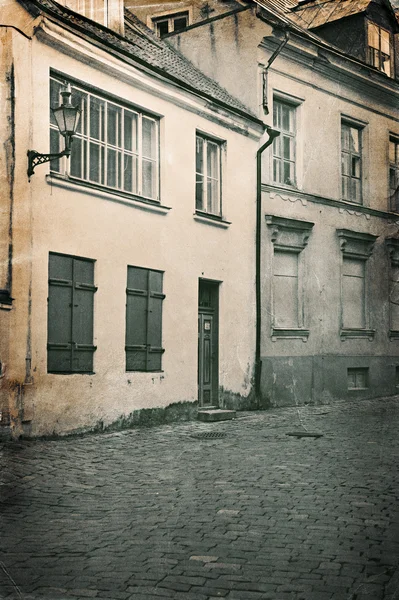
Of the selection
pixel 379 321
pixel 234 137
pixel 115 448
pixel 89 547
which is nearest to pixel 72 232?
pixel 115 448

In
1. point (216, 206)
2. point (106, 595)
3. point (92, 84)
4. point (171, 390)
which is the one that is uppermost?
point (92, 84)

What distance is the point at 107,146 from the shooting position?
12938 mm

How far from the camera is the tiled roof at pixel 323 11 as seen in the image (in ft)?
63.9

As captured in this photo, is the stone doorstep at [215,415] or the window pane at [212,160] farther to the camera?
the window pane at [212,160]

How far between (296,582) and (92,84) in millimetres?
9770

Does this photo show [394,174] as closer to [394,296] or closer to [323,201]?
[323,201]

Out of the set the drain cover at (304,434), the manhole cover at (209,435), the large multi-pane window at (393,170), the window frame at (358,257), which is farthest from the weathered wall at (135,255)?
the large multi-pane window at (393,170)

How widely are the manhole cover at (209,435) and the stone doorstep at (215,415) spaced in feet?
5.94

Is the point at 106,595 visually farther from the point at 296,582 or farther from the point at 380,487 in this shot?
the point at 380,487

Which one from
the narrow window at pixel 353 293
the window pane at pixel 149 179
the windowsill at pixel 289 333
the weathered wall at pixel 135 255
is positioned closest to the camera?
the weathered wall at pixel 135 255

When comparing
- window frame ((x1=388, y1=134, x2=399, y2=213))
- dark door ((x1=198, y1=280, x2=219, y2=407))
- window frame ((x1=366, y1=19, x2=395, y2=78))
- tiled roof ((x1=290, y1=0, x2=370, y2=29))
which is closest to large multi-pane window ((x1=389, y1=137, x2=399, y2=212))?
window frame ((x1=388, y1=134, x2=399, y2=213))

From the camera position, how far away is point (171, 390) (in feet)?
46.0

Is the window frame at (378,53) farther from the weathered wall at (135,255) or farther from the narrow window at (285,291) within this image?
the narrow window at (285,291)

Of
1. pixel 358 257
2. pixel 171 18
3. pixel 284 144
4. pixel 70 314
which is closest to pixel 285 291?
pixel 358 257
